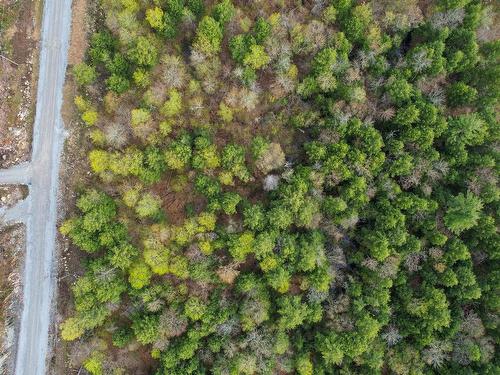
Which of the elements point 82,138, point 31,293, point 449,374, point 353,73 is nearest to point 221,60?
point 353,73

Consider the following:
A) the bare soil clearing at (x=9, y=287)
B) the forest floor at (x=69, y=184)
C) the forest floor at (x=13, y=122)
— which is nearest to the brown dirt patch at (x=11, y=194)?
the forest floor at (x=13, y=122)

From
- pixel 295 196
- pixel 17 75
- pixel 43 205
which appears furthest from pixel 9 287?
pixel 295 196

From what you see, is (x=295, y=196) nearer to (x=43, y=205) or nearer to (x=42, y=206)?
(x=43, y=205)

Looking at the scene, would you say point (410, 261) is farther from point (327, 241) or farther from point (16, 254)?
point (16, 254)

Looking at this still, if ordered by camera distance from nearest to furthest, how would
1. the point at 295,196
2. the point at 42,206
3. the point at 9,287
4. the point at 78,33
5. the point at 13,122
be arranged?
the point at 295,196, the point at 9,287, the point at 13,122, the point at 42,206, the point at 78,33

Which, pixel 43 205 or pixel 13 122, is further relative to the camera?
pixel 43 205

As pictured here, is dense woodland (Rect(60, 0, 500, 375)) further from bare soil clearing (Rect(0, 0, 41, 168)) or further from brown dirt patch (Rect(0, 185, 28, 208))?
brown dirt patch (Rect(0, 185, 28, 208))
